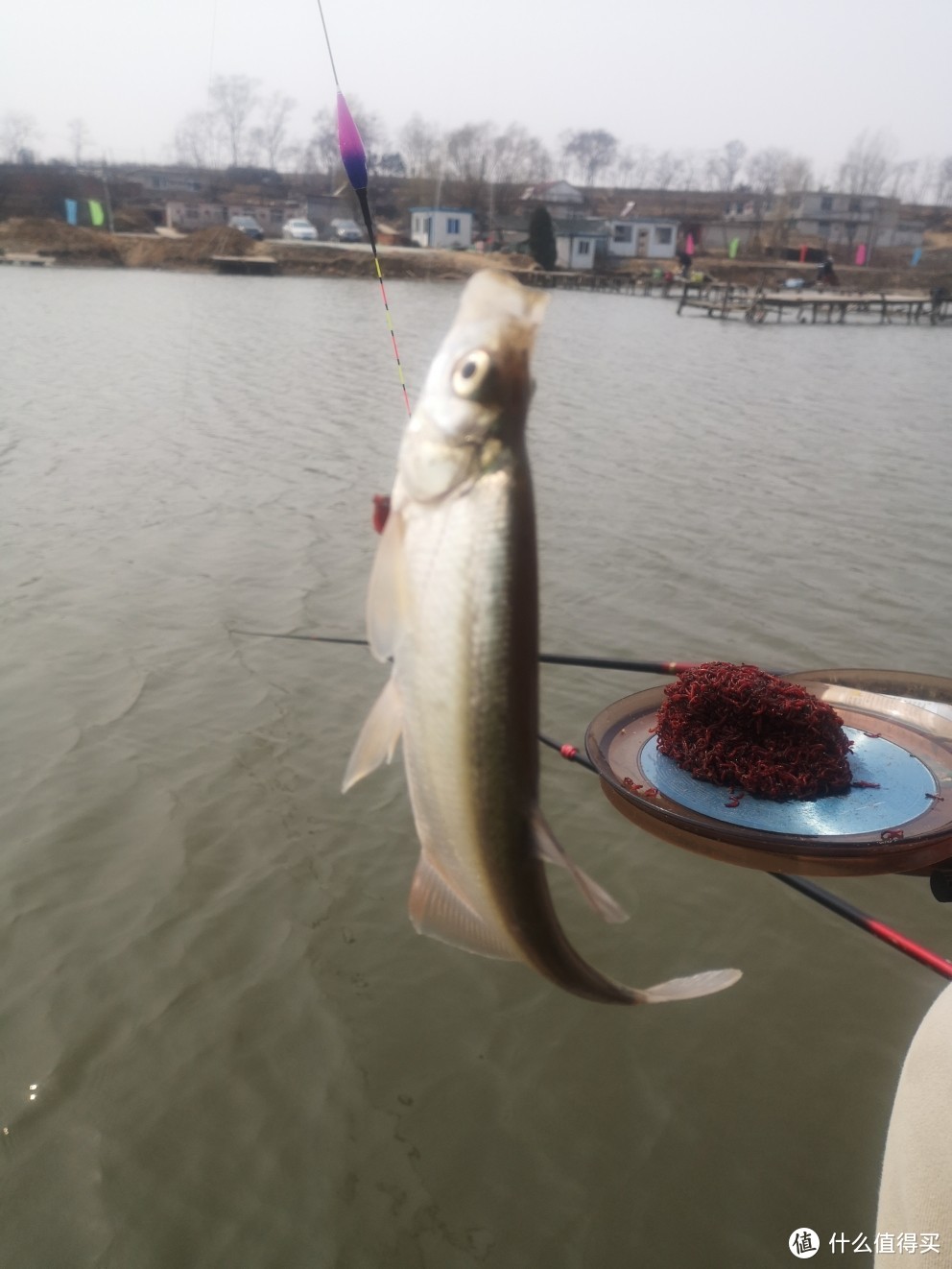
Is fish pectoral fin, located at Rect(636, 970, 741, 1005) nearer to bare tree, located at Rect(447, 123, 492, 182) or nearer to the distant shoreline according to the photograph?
the distant shoreline

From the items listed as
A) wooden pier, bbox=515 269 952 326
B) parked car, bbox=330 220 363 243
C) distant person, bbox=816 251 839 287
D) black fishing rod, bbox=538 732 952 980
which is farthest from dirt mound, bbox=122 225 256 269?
black fishing rod, bbox=538 732 952 980

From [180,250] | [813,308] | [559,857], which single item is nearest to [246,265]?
[180,250]

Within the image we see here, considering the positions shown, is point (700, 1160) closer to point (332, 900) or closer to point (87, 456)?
point (332, 900)

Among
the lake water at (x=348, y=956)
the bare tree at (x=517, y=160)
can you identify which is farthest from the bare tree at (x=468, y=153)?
the lake water at (x=348, y=956)

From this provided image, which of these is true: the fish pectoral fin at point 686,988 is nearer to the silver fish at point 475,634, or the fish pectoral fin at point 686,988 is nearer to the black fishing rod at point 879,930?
the silver fish at point 475,634

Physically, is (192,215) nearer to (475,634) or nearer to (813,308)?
(813,308)
